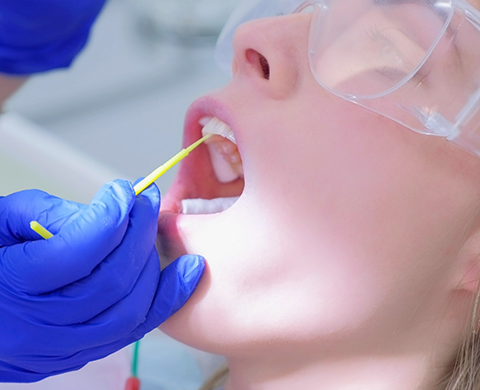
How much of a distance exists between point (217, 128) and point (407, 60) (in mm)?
382

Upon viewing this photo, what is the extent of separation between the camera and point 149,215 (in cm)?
99

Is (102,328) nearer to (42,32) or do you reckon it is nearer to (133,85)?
(42,32)

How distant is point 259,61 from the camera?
41.0 inches

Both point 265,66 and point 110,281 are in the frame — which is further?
point 265,66

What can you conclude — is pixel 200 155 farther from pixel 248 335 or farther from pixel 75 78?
pixel 75 78

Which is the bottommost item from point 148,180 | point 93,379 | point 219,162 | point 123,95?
point 123,95

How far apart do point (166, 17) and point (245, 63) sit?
207 centimetres

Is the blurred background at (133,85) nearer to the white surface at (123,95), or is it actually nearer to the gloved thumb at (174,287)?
the white surface at (123,95)

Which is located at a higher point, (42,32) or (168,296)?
(42,32)

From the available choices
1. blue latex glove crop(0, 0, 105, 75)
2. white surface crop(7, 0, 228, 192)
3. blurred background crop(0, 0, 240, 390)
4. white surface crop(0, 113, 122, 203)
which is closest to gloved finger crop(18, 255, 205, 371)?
blue latex glove crop(0, 0, 105, 75)

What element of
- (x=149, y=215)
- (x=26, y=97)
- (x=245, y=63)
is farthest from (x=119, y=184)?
(x=26, y=97)

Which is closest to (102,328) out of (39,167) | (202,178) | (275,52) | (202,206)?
(202,206)

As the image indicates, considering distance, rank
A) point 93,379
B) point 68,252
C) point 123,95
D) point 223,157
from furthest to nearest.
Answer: point 123,95 < point 93,379 < point 223,157 < point 68,252

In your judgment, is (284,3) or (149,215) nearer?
(149,215)
